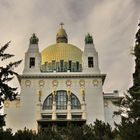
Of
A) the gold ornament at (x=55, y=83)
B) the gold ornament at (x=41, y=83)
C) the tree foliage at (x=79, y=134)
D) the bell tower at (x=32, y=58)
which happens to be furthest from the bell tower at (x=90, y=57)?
the tree foliage at (x=79, y=134)

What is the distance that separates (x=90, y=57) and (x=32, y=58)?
35.6ft

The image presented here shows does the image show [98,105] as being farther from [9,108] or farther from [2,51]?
[2,51]

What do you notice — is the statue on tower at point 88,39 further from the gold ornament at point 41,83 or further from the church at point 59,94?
the gold ornament at point 41,83

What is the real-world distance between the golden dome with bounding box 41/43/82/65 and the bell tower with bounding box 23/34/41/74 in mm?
2800

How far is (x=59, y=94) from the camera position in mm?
65250

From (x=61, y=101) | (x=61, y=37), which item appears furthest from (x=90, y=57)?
(x=61, y=37)

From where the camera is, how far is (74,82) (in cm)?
6575

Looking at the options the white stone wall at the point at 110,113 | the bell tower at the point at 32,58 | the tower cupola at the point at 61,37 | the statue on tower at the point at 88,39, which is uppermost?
the tower cupola at the point at 61,37

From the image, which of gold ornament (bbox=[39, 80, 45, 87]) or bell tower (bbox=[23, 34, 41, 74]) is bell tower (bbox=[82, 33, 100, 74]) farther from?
bell tower (bbox=[23, 34, 41, 74])

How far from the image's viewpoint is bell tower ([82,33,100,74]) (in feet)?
221

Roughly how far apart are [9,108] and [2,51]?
4949 cm

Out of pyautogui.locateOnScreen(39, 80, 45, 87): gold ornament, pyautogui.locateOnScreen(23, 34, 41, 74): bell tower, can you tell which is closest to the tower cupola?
pyautogui.locateOnScreen(23, 34, 41, 74): bell tower

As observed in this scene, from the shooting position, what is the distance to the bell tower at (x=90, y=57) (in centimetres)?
6731

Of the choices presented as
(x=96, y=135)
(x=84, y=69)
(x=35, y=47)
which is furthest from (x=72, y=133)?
(x=35, y=47)
